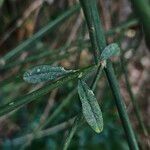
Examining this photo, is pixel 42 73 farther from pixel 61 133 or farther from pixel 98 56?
pixel 61 133

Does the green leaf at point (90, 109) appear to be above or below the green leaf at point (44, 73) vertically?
below

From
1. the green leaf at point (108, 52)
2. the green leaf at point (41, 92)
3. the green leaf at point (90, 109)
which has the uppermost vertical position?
the green leaf at point (108, 52)

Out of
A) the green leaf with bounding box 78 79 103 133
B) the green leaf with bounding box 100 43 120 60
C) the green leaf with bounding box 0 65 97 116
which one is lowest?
the green leaf with bounding box 78 79 103 133

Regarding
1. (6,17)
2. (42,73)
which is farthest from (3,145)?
(42,73)

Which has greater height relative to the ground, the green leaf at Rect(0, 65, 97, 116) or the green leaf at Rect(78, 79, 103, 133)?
the green leaf at Rect(0, 65, 97, 116)
